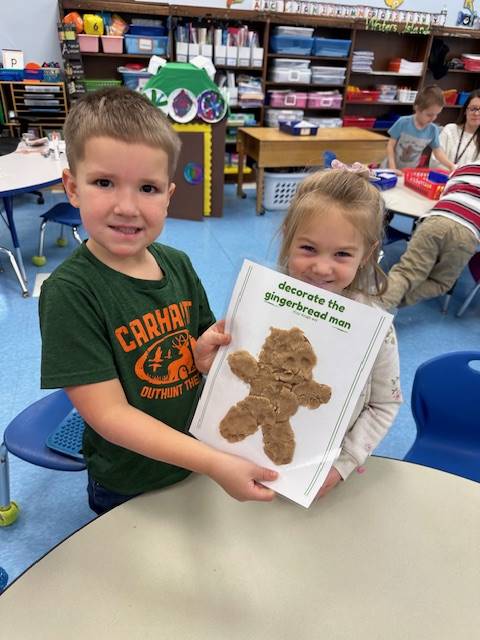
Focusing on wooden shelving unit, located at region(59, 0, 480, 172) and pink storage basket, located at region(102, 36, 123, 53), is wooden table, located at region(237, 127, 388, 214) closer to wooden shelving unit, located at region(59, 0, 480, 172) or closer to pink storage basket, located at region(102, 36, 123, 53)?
wooden shelving unit, located at region(59, 0, 480, 172)

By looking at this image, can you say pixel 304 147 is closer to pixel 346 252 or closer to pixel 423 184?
pixel 423 184

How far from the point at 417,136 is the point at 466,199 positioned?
5.36 feet

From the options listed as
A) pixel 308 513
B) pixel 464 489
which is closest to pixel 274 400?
pixel 308 513

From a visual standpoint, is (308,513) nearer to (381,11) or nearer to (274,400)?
(274,400)

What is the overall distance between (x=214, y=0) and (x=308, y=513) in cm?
582

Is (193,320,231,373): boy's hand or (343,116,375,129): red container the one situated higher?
(193,320,231,373): boy's hand

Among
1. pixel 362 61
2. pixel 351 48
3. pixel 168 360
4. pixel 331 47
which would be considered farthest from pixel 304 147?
pixel 168 360

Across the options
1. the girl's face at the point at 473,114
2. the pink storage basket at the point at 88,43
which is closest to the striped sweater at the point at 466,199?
the girl's face at the point at 473,114

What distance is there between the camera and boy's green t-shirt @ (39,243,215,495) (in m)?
0.75

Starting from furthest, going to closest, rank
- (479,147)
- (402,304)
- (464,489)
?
(479,147) < (402,304) < (464,489)

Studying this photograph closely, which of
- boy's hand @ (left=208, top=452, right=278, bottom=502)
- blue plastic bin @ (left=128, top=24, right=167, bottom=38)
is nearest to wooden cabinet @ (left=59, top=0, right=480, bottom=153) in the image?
blue plastic bin @ (left=128, top=24, right=167, bottom=38)

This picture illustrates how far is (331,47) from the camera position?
5441mm

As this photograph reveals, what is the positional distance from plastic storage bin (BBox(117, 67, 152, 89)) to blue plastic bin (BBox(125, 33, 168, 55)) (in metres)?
0.20

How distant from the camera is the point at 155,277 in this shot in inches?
35.5
